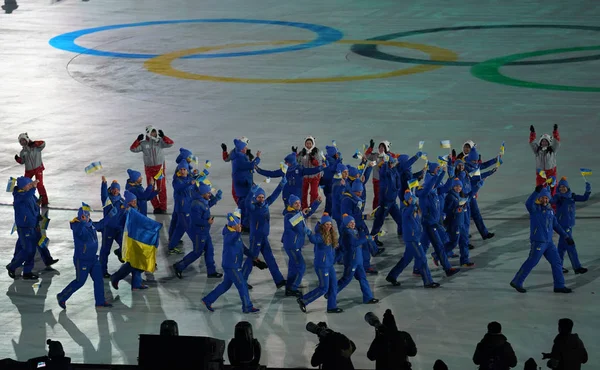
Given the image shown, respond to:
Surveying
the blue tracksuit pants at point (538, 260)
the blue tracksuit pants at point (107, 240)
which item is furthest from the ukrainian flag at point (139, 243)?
the blue tracksuit pants at point (538, 260)

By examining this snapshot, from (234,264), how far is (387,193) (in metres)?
4.64

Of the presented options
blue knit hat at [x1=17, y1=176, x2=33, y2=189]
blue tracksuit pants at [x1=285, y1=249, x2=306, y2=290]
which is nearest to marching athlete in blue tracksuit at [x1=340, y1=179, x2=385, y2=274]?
blue tracksuit pants at [x1=285, y1=249, x2=306, y2=290]

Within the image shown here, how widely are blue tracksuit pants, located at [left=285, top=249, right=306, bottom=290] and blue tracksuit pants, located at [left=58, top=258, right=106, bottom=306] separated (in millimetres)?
3098

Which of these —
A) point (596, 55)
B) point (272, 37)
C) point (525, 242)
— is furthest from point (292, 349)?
point (272, 37)

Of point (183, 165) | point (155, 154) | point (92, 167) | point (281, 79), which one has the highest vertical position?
point (92, 167)

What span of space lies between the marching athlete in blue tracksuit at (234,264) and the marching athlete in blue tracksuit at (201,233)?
1639 millimetres

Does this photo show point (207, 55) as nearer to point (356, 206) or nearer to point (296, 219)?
point (356, 206)

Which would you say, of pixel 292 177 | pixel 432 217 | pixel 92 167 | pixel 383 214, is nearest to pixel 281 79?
pixel 292 177

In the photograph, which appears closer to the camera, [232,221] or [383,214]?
[232,221]

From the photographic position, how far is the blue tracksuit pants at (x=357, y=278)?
18.6 meters

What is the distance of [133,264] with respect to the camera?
19.4 metres

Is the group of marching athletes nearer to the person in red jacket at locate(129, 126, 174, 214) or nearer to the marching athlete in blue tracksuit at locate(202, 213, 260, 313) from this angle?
the marching athlete in blue tracksuit at locate(202, 213, 260, 313)

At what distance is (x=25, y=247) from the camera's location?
20141mm

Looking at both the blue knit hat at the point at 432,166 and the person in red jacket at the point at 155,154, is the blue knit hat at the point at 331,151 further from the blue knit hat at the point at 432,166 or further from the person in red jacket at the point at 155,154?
the person in red jacket at the point at 155,154
